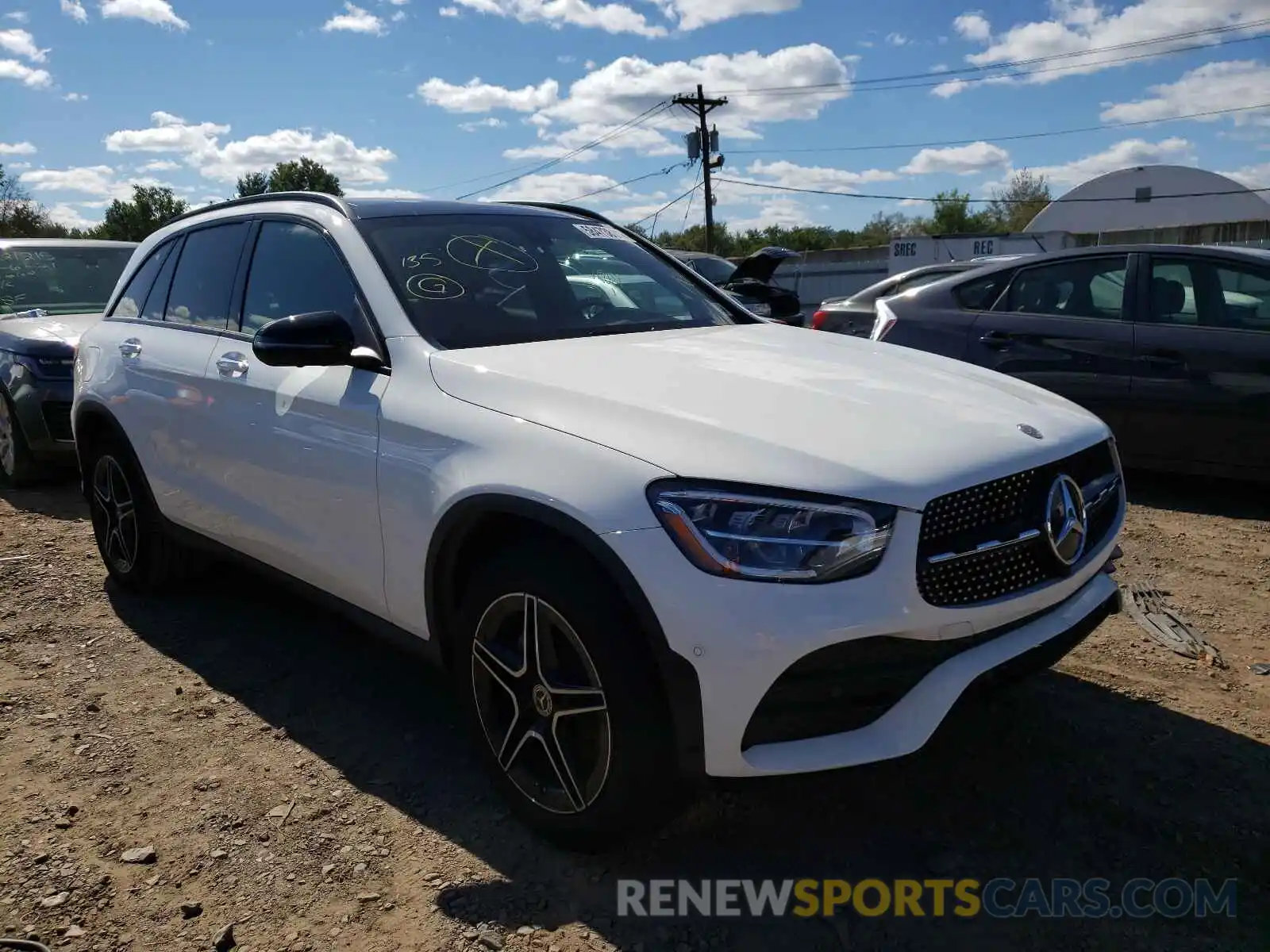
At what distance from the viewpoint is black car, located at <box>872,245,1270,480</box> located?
5.48m

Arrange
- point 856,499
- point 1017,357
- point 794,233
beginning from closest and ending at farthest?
point 856,499
point 1017,357
point 794,233

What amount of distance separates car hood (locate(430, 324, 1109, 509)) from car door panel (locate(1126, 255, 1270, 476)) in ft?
9.72

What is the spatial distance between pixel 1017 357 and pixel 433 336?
4.44m

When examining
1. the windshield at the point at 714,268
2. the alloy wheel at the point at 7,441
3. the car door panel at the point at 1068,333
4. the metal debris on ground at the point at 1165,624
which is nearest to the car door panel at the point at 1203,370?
the car door panel at the point at 1068,333

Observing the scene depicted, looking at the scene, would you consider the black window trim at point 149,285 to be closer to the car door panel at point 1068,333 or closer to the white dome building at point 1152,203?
the car door panel at point 1068,333

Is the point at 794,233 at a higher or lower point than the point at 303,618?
higher

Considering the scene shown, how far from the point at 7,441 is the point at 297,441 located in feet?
16.8

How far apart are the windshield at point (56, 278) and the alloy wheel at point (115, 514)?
369 cm

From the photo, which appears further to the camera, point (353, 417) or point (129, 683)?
point (129, 683)

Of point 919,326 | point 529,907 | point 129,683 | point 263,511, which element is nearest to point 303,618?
point 129,683

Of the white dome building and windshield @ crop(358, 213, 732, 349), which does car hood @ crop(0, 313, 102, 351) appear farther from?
the white dome building

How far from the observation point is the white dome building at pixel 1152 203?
54000mm

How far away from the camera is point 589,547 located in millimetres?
2305

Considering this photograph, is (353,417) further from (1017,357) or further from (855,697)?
(1017,357)
